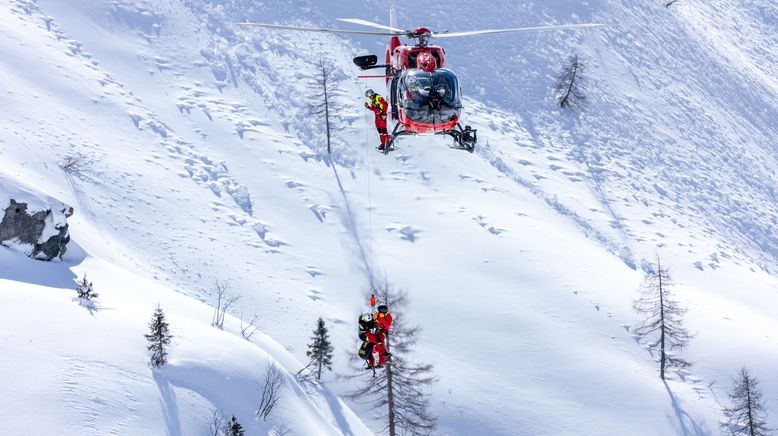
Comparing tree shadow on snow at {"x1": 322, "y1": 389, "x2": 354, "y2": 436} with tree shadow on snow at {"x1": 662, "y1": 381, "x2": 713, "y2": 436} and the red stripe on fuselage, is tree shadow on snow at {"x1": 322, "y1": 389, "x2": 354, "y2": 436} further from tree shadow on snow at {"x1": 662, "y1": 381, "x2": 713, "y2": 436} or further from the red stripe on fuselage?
tree shadow on snow at {"x1": 662, "y1": 381, "x2": 713, "y2": 436}

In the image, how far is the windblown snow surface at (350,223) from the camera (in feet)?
67.5

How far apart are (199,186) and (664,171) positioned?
3306 cm

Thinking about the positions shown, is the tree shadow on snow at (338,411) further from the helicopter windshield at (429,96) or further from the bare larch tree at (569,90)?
the bare larch tree at (569,90)

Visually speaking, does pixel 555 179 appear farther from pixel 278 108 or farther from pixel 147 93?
pixel 147 93

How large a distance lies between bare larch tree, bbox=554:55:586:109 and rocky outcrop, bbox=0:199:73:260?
38.1 meters

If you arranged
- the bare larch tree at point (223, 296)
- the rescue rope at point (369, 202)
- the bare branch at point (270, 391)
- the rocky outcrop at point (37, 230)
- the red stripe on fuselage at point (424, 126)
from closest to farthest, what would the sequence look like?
the red stripe on fuselage at point (424, 126), the bare branch at point (270, 391), the rocky outcrop at point (37, 230), the bare larch tree at point (223, 296), the rescue rope at point (369, 202)

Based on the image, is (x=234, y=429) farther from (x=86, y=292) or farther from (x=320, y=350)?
(x=320, y=350)

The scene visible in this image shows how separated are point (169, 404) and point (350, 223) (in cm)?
2254

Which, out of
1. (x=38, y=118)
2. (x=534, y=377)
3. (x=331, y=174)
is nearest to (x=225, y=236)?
(x=331, y=174)

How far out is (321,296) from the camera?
114 ft

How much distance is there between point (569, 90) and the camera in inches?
2037

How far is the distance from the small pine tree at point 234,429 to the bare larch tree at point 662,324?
21.9 m

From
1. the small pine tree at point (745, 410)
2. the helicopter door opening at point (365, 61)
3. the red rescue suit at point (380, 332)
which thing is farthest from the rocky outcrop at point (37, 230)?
the small pine tree at point (745, 410)

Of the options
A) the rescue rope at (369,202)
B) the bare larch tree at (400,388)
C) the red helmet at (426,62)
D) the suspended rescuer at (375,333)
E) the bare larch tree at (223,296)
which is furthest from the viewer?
the rescue rope at (369,202)
